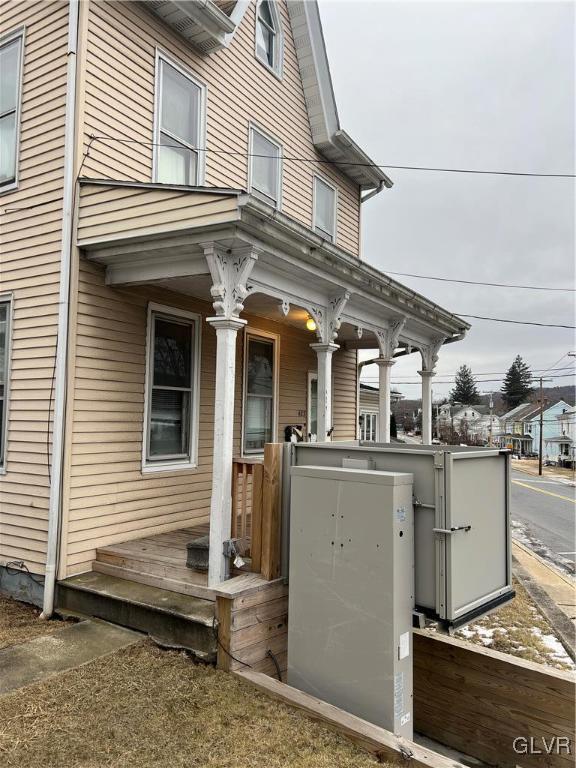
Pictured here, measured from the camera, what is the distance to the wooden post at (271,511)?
3.79 metres

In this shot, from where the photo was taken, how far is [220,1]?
701 cm

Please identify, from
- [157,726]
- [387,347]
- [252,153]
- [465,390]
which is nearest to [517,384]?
[465,390]

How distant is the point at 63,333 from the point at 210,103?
12.4 feet

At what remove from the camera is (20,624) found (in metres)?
4.33

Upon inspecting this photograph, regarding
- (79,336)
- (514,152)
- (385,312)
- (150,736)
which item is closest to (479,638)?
(150,736)

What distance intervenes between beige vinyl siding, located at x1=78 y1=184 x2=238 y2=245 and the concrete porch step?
9.35ft

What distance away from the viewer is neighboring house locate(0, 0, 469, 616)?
4117 mm

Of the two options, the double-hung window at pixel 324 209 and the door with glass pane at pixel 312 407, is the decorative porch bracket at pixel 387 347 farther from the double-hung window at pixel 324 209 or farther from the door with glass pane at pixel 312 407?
the double-hung window at pixel 324 209

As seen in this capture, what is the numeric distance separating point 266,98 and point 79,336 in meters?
5.28

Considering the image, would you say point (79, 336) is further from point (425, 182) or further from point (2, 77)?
point (425, 182)

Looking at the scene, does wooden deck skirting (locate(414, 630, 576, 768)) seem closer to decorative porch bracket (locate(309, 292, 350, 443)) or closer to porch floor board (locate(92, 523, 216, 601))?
porch floor board (locate(92, 523, 216, 601))

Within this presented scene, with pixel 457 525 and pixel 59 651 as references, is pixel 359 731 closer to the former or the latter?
pixel 457 525

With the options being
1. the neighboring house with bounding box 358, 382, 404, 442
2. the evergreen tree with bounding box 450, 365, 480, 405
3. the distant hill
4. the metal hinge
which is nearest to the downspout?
the metal hinge

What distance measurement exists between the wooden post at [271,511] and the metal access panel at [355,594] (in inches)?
16.2
